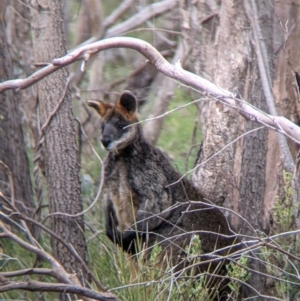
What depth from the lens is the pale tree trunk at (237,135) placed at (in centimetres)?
670

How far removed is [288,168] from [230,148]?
1025 millimetres

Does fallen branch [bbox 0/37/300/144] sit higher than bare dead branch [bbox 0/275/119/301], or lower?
higher

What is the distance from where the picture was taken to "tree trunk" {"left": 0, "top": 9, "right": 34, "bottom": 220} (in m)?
8.11

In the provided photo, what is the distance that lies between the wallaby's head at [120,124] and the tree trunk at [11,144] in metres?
1.21

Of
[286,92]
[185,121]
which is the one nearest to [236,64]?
[286,92]

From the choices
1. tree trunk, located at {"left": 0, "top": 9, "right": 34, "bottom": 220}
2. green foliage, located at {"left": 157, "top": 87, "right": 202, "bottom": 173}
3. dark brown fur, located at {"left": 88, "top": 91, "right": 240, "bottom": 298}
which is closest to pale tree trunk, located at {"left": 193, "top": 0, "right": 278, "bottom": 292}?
dark brown fur, located at {"left": 88, "top": 91, "right": 240, "bottom": 298}

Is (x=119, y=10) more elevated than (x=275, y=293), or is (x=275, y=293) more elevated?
(x=119, y=10)

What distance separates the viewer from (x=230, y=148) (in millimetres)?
7199

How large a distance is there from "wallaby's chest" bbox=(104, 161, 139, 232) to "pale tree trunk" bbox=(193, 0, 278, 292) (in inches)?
24.5

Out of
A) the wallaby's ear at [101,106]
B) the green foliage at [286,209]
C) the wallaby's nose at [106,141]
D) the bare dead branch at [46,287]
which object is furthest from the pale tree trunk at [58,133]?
the green foliage at [286,209]

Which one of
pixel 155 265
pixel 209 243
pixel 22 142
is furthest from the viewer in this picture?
pixel 22 142

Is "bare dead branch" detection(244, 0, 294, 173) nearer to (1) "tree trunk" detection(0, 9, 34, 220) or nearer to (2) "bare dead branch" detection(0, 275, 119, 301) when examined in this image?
(2) "bare dead branch" detection(0, 275, 119, 301)

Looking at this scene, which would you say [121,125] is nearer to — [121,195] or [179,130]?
[121,195]

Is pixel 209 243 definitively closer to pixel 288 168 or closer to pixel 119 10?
pixel 288 168
